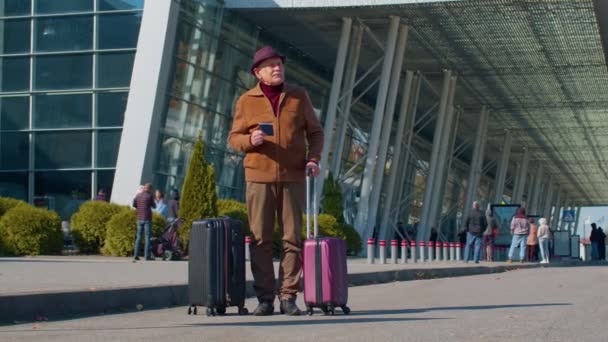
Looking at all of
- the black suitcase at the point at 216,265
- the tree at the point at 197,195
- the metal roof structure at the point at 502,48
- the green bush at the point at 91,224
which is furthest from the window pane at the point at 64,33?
the black suitcase at the point at 216,265

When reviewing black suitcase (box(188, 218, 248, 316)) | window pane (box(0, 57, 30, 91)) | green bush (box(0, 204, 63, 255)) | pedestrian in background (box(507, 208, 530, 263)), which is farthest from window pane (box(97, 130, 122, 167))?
black suitcase (box(188, 218, 248, 316))

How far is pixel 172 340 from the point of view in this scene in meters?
7.09

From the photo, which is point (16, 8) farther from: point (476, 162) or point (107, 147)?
point (476, 162)

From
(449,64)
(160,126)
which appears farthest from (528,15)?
(160,126)

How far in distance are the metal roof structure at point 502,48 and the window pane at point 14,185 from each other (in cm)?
814

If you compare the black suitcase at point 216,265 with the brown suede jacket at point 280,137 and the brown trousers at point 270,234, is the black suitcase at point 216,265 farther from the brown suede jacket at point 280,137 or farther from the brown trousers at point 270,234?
the brown suede jacket at point 280,137

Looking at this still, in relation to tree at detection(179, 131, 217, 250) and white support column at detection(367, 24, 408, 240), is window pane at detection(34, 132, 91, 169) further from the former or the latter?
white support column at detection(367, 24, 408, 240)

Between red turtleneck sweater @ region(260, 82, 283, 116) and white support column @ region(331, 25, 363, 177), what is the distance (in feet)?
83.6

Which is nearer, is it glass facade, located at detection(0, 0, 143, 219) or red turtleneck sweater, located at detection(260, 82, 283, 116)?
red turtleneck sweater, located at detection(260, 82, 283, 116)

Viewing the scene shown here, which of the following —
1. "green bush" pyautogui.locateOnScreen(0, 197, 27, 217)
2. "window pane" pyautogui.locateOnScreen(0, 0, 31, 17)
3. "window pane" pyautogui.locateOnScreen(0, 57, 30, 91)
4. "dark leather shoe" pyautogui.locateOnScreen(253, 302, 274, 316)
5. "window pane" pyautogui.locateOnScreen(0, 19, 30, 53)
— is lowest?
"green bush" pyautogui.locateOnScreen(0, 197, 27, 217)

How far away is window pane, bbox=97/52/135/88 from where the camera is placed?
1109 inches

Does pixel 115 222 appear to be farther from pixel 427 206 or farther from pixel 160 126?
pixel 427 206

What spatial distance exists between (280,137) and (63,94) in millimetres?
20628

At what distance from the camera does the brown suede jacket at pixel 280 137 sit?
9.05 metres
